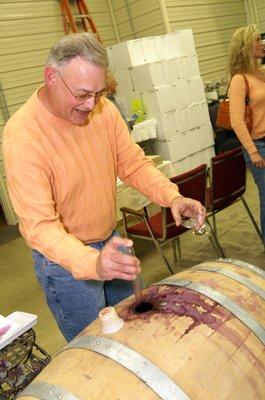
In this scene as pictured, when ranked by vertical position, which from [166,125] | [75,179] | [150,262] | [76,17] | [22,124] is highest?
[76,17]

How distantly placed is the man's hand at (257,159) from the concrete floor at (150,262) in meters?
0.94

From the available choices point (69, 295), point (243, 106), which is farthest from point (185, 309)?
point (243, 106)

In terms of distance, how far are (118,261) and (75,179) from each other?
575mm

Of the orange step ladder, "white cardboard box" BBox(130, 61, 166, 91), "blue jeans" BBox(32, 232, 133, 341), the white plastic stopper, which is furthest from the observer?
the orange step ladder

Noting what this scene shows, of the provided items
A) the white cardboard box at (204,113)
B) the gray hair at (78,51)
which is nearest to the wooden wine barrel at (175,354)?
the gray hair at (78,51)

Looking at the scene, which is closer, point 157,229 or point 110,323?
point 110,323

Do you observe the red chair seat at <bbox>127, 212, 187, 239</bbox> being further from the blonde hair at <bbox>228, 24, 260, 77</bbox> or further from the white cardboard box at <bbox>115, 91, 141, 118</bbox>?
the white cardboard box at <bbox>115, 91, 141, 118</bbox>

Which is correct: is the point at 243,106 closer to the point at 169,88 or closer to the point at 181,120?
the point at 169,88

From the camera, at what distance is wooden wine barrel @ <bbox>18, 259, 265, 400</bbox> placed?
42.7 inches

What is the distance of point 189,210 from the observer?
1.67 metres

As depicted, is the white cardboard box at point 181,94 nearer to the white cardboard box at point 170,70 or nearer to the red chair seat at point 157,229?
the white cardboard box at point 170,70

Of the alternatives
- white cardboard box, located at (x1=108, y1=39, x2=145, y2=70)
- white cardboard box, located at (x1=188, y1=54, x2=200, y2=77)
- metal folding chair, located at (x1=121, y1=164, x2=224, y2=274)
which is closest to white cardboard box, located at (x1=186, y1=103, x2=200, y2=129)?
white cardboard box, located at (x1=188, y1=54, x2=200, y2=77)

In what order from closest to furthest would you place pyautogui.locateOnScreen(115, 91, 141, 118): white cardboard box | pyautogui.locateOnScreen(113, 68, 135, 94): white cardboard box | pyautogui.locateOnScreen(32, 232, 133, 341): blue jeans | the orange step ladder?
1. pyautogui.locateOnScreen(32, 232, 133, 341): blue jeans
2. pyautogui.locateOnScreen(115, 91, 141, 118): white cardboard box
3. pyautogui.locateOnScreen(113, 68, 135, 94): white cardboard box
4. the orange step ladder

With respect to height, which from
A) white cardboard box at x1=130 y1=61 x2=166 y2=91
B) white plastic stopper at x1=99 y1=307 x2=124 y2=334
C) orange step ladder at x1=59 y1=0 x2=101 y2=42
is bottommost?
white plastic stopper at x1=99 y1=307 x2=124 y2=334
